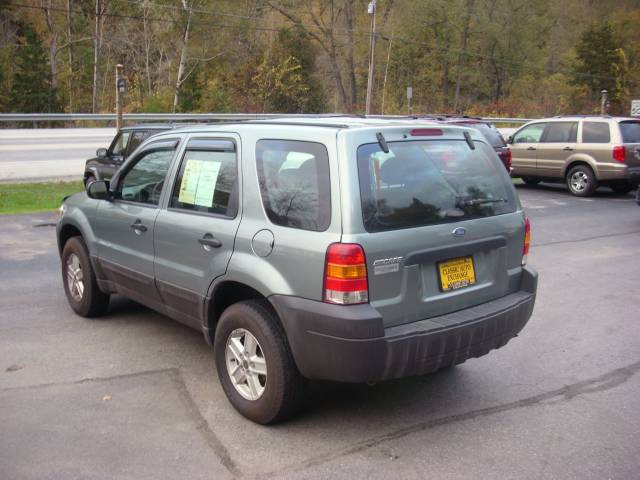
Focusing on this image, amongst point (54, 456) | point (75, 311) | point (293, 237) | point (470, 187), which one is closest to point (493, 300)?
point (470, 187)

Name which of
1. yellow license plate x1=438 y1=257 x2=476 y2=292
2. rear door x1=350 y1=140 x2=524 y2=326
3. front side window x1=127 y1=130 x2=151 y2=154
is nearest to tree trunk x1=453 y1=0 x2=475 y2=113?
front side window x1=127 y1=130 x2=151 y2=154

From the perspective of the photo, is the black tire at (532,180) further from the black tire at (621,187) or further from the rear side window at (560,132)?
the black tire at (621,187)

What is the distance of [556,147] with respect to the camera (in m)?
16.1

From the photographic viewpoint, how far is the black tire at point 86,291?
575 cm

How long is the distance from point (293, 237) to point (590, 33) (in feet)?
193

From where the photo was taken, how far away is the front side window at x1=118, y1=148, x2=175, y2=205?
16.1 feet

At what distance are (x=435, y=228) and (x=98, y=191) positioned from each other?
2.95 m

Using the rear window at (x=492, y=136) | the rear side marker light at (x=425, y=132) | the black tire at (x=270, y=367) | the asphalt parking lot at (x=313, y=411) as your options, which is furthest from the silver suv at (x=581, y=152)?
the black tire at (x=270, y=367)

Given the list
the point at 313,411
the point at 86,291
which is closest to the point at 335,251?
the point at 313,411

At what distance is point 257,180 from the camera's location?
13.1 ft

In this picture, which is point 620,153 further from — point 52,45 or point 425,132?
point 52,45

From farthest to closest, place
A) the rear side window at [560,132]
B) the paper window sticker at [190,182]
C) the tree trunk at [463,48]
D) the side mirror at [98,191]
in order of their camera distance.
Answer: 1. the tree trunk at [463,48]
2. the rear side window at [560,132]
3. the side mirror at [98,191]
4. the paper window sticker at [190,182]

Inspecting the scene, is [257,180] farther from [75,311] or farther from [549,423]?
[75,311]

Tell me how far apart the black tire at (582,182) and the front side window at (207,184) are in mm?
13088
